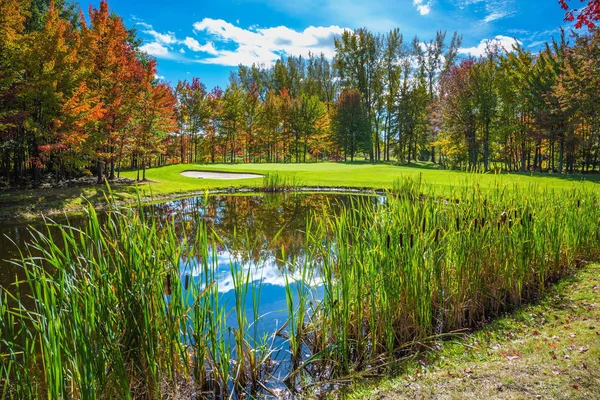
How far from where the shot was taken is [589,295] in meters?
4.20

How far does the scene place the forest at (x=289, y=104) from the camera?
42.5 ft

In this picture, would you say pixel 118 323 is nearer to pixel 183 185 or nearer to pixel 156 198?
pixel 156 198

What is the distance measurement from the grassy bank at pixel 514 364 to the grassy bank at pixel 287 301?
0.69 feet

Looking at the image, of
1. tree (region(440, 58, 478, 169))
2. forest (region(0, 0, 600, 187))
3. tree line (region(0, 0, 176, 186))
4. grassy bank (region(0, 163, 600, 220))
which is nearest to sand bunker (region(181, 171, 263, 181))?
grassy bank (region(0, 163, 600, 220))

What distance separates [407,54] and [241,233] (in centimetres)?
4260

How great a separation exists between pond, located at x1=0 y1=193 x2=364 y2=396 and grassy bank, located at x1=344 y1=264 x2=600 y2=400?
117cm

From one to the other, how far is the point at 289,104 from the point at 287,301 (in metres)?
41.3

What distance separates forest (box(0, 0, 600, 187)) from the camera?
1295 centimetres

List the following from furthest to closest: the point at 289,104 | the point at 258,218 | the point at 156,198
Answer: the point at 289,104, the point at 156,198, the point at 258,218

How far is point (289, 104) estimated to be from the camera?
42344 millimetres

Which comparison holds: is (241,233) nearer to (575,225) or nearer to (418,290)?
(418,290)

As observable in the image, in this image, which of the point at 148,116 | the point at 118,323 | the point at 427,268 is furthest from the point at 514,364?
the point at 148,116

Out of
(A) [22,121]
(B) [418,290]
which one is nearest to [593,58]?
(B) [418,290]

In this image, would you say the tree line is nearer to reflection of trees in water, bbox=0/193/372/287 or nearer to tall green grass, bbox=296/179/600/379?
reflection of trees in water, bbox=0/193/372/287
